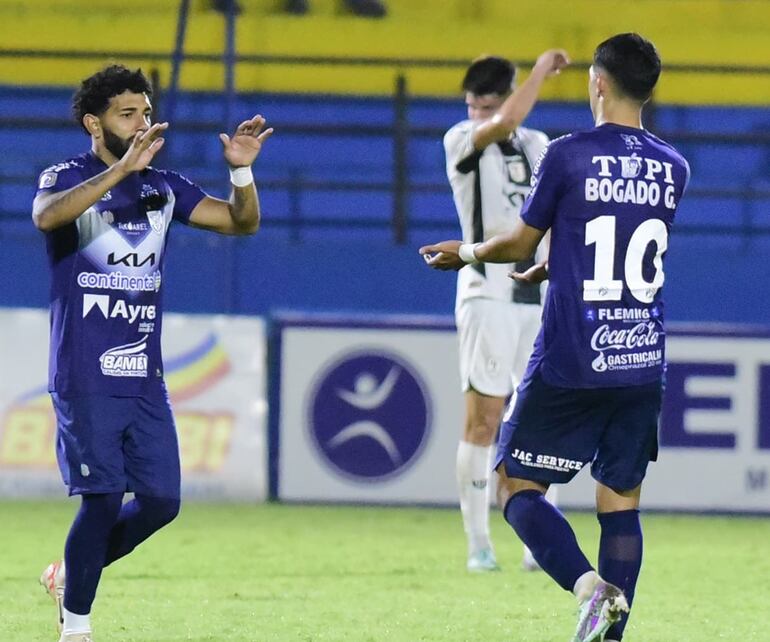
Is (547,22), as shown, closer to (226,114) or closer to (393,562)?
(226,114)

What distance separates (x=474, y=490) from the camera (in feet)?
26.5

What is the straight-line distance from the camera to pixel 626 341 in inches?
207

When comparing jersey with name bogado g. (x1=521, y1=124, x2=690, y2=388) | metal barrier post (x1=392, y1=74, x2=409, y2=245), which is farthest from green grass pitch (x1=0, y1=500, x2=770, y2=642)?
metal barrier post (x1=392, y1=74, x2=409, y2=245)

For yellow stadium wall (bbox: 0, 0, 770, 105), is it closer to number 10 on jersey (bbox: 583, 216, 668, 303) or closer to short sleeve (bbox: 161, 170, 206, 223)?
short sleeve (bbox: 161, 170, 206, 223)

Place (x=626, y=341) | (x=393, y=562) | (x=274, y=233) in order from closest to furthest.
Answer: (x=626, y=341) < (x=393, y=562) < (x=274, y=233)

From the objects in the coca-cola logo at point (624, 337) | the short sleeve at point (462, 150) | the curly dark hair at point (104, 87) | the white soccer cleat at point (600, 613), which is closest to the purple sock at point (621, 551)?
the white soccer cleat at point (600, 613)

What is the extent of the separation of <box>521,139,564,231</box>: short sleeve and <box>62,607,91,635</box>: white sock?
1872 millimetres

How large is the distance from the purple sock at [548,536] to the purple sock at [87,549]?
50.2 inches

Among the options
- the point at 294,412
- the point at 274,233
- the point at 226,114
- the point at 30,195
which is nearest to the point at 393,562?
the point at 294,412

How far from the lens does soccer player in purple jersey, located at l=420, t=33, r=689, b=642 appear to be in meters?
5.20

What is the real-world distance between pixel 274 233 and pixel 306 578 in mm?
6512

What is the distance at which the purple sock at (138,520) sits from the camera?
5.70 m

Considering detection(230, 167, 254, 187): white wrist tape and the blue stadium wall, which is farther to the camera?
the blue stadium wall

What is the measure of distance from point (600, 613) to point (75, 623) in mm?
1690
